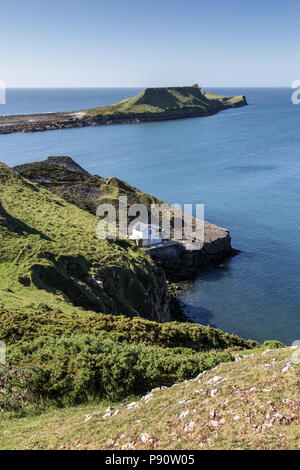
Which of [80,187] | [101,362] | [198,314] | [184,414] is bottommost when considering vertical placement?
[198,314]

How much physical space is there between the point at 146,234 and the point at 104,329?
111ft

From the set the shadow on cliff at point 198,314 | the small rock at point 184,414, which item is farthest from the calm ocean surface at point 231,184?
the small rock at point 184,414

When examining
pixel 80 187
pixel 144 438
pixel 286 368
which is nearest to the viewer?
pixel 144 438

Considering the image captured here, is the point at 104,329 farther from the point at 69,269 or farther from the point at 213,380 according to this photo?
the point at 69,269

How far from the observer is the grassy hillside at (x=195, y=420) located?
33.6ft

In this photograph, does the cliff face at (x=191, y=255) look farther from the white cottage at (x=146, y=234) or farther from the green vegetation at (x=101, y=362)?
the green vegetation at (x=101, y=362)

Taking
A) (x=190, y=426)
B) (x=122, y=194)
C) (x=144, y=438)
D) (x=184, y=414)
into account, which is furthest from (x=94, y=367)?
(x=122, y=194)

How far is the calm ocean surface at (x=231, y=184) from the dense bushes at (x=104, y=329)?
16.4 m

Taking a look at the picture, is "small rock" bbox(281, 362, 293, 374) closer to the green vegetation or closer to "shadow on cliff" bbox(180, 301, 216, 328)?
the green vegetation

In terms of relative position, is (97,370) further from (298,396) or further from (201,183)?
(201,183)

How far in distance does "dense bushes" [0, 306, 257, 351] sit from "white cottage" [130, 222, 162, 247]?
98.7 feet

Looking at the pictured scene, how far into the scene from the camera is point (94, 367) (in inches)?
667

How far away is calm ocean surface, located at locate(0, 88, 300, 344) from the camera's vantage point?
4462 centimetres
